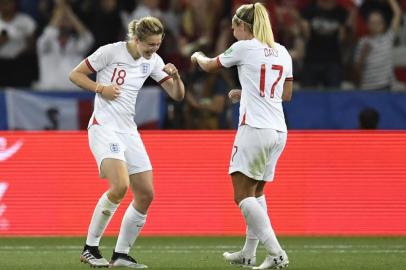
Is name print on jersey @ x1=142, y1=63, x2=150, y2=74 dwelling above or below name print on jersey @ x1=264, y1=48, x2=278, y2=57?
below

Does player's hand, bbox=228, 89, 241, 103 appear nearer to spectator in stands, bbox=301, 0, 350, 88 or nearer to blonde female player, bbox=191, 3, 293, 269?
blonde female player, bbox=191, 3, 293, 269

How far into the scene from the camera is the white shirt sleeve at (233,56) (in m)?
9.59

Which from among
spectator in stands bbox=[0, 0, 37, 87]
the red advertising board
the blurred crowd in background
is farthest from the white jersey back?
spectator in stands bbox=[0, 0, 37, 87]

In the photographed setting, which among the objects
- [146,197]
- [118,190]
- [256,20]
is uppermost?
[256,20]

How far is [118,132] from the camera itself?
10000 millimetres

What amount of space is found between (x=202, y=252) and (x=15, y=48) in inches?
284

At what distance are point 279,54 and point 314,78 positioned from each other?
7464mm

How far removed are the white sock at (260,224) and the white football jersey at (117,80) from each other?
4.09 feet

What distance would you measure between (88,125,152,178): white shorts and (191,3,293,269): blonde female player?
34.0 inches

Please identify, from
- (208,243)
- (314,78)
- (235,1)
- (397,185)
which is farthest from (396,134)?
(235,1)

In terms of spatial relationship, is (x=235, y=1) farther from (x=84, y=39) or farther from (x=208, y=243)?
(x=208, y=243)

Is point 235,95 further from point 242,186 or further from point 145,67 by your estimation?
point 145,67

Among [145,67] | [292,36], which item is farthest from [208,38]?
[145,67]

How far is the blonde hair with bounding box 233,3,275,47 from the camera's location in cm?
954
